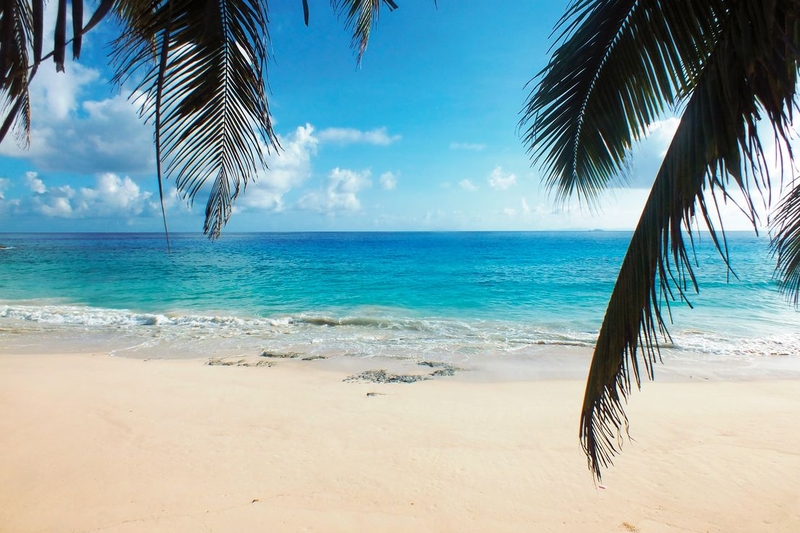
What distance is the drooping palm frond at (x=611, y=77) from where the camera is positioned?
5.99 ft

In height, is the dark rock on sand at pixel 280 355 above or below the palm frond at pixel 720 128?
below

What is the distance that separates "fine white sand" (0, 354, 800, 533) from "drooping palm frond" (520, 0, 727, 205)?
292 centimetres

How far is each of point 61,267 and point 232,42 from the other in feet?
132

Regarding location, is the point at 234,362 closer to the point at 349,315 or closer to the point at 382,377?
the point at 382,377

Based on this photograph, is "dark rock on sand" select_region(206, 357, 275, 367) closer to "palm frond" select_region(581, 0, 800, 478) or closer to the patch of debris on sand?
the patch of debris on sand

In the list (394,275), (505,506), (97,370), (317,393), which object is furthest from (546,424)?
(394,275)

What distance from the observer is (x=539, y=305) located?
735 inches

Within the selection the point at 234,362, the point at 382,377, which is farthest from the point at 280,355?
the point at 382,377

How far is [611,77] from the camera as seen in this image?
2242mm

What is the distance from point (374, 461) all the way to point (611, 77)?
4087 mm

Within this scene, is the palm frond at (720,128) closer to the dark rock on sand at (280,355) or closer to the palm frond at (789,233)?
the palm frond at (789,233)

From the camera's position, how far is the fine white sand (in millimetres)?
3629

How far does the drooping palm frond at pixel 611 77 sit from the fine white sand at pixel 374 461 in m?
2.92

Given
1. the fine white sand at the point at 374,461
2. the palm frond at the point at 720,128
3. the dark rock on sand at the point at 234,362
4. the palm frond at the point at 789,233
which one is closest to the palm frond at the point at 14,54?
the palm frond at the point at 720,128
